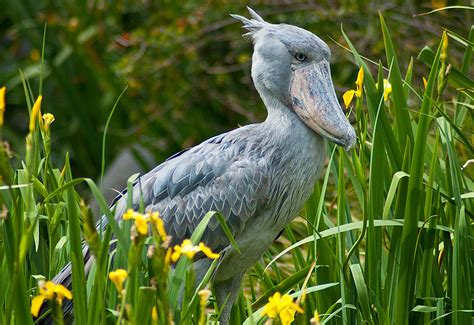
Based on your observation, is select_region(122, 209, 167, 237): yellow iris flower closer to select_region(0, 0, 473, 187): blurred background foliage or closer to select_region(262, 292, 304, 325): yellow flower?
select_region(262, 292, 304, 325): yellow flower

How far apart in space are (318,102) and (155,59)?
390cm

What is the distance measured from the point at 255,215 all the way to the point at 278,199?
0.29 ft

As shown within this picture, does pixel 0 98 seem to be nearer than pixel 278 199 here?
Yes

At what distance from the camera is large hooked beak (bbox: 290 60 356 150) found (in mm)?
3105

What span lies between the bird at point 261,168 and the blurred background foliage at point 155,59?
2401mm

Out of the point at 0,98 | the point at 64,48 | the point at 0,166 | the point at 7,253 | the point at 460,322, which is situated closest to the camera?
the point at 0,166

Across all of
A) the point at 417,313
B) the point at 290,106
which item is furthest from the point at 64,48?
the point at 417,313

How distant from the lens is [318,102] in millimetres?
3195

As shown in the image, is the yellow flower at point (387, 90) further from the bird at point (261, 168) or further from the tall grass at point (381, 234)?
the bird at point (261, 168)

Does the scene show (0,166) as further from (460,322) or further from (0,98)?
(460,322)

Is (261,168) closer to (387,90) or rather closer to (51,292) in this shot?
(387,90)

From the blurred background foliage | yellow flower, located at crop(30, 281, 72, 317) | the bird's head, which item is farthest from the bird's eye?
the blurred background foliage

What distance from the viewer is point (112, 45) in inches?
293

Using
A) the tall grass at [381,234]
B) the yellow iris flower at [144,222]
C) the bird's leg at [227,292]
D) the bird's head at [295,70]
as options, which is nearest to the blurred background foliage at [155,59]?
the bird's head at [295,70]
